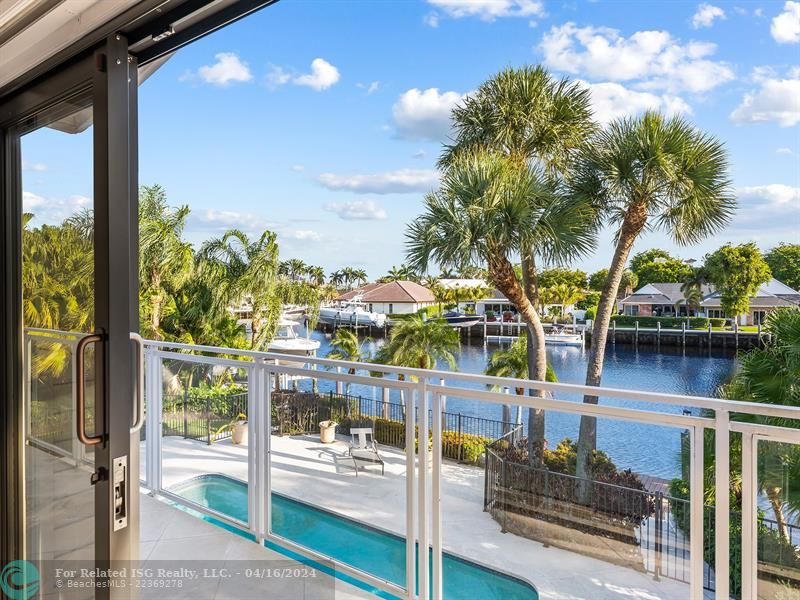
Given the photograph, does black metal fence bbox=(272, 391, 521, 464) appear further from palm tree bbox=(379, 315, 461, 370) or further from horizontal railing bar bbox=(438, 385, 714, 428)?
palm tree bbox=(379, 315, 461, 370)

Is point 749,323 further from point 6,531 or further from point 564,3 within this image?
point 564,3

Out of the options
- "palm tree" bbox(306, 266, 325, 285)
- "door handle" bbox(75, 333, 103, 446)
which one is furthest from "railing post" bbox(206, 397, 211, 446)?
"palm tree" bbox(306, 266, 325, 285)

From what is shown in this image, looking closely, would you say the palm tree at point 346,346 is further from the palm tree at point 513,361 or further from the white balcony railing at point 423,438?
the white balcony railing at point 423,438

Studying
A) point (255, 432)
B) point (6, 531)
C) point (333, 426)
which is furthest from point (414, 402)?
point (6, 531)

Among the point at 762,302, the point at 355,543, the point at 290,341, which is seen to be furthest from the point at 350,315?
the point at 355,543

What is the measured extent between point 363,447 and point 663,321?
16.1 metres

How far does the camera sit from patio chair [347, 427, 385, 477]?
8.13ft

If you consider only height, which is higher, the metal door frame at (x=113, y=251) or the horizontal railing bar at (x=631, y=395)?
the metal door frame at (x=113, y=251)

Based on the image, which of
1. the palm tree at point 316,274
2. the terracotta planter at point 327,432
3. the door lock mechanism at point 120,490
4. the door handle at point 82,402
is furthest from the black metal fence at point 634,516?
the palm tree at point 316,274

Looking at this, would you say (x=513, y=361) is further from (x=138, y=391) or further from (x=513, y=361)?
(x=138, y=391)

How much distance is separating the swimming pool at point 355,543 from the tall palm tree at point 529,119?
558 inches

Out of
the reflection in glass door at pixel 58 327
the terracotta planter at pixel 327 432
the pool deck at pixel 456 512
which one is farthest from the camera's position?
the terracotta planter at pixel 327 432

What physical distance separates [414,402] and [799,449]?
1.20m

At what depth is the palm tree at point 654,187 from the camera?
1399 cm
